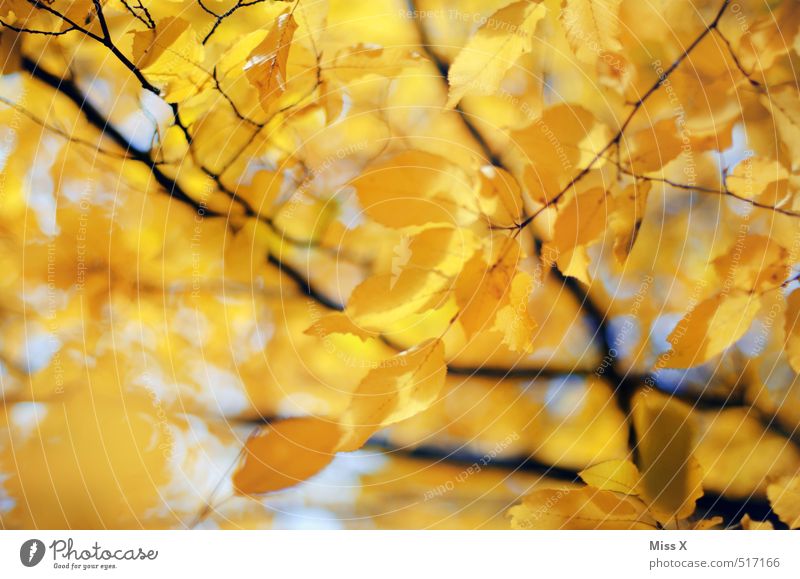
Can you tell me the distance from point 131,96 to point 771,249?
657 millimetres

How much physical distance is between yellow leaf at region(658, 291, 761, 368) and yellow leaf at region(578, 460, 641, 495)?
11cm

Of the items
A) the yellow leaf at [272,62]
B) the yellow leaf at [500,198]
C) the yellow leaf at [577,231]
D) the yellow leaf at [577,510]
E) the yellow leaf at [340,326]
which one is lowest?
the yellow leaf at [577,510]

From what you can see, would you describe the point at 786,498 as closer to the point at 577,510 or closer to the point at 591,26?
the point at 577,510

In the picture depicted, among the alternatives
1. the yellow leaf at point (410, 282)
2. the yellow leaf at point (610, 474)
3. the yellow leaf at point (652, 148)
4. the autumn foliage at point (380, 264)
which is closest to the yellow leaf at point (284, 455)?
the autumn foliage at point (380, 264)

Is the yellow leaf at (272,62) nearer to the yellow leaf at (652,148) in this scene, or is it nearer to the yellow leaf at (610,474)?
the yellow leaf at (652,148)

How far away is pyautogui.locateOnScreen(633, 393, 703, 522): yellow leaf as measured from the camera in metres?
0.65

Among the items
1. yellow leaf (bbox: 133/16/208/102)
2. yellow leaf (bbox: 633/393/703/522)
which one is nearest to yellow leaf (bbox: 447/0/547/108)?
yellow leaf (bbox: 133/16/208/102)

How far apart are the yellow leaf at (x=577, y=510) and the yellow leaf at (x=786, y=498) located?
137 mm

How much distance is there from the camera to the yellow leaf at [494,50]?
0.63 m

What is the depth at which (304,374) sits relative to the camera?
627mm

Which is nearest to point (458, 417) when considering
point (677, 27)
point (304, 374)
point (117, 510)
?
point (304, 374)
